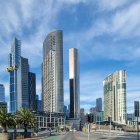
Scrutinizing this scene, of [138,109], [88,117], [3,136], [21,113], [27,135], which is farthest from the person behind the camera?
[27,135]

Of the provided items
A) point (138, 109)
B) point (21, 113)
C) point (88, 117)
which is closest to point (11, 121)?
point (21, 113)

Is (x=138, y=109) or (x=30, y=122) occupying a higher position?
(x=138, y=109)

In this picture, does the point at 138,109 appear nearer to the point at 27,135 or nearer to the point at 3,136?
the point at 3,136

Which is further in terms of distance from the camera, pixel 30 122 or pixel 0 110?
pixel 30 122

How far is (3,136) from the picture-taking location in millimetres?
94062

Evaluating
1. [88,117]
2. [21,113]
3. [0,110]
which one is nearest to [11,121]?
[0,110]

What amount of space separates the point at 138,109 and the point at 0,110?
67.6m

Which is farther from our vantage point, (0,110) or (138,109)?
(0,110)

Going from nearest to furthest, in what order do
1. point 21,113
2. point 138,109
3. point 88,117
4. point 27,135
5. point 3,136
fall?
1. point 138,109
2. point 88,117
3. point 3,136
4. point 21,113
5. point 27,135

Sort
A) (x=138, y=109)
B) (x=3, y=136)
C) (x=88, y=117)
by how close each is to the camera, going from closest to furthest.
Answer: (x=138, y=109)
(x=88, y=117)
(x=3, y=136)

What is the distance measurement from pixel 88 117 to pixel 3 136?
5760 cm

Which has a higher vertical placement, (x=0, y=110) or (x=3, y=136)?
(x=0, y=110)

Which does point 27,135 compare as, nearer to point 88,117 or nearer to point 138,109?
point 88,117

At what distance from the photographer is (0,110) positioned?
96.8 m
